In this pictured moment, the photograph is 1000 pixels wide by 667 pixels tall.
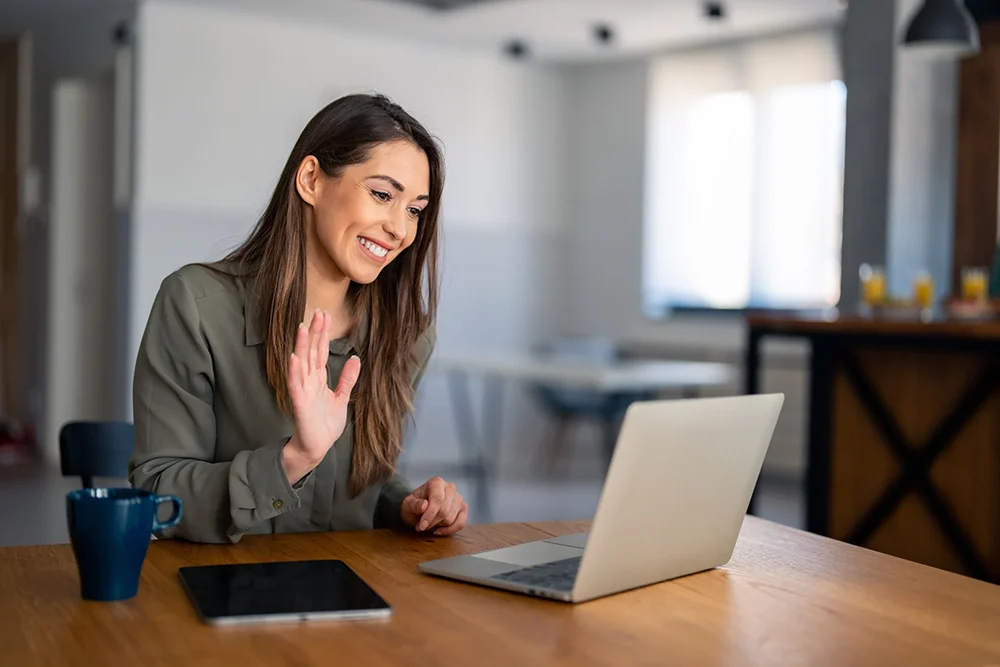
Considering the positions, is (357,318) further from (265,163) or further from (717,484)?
(265,163)

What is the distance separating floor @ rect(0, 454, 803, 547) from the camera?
498 centimetres

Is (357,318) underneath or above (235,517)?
above

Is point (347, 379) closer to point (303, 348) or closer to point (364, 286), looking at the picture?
point (303, 348)

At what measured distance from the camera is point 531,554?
1.35m

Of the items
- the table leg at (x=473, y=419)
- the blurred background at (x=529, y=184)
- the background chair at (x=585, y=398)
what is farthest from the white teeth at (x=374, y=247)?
the table leg at (x=473, y=419)

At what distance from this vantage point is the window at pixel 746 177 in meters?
6.60

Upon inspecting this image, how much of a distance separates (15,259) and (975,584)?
778 centimetres

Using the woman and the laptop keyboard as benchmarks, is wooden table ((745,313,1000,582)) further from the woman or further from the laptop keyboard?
the laptop keyboard

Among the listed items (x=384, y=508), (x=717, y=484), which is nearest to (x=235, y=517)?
(x=384, y=508)

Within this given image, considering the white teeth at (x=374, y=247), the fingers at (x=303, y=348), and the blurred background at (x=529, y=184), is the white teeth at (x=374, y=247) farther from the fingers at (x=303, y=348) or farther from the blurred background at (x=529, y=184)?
the blurred background at (x=529, y=184)

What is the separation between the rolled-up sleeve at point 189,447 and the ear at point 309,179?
21cm

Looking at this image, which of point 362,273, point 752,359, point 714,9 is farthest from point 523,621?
point 714,9

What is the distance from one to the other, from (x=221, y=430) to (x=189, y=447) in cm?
12

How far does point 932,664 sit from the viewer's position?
102 centimetres
